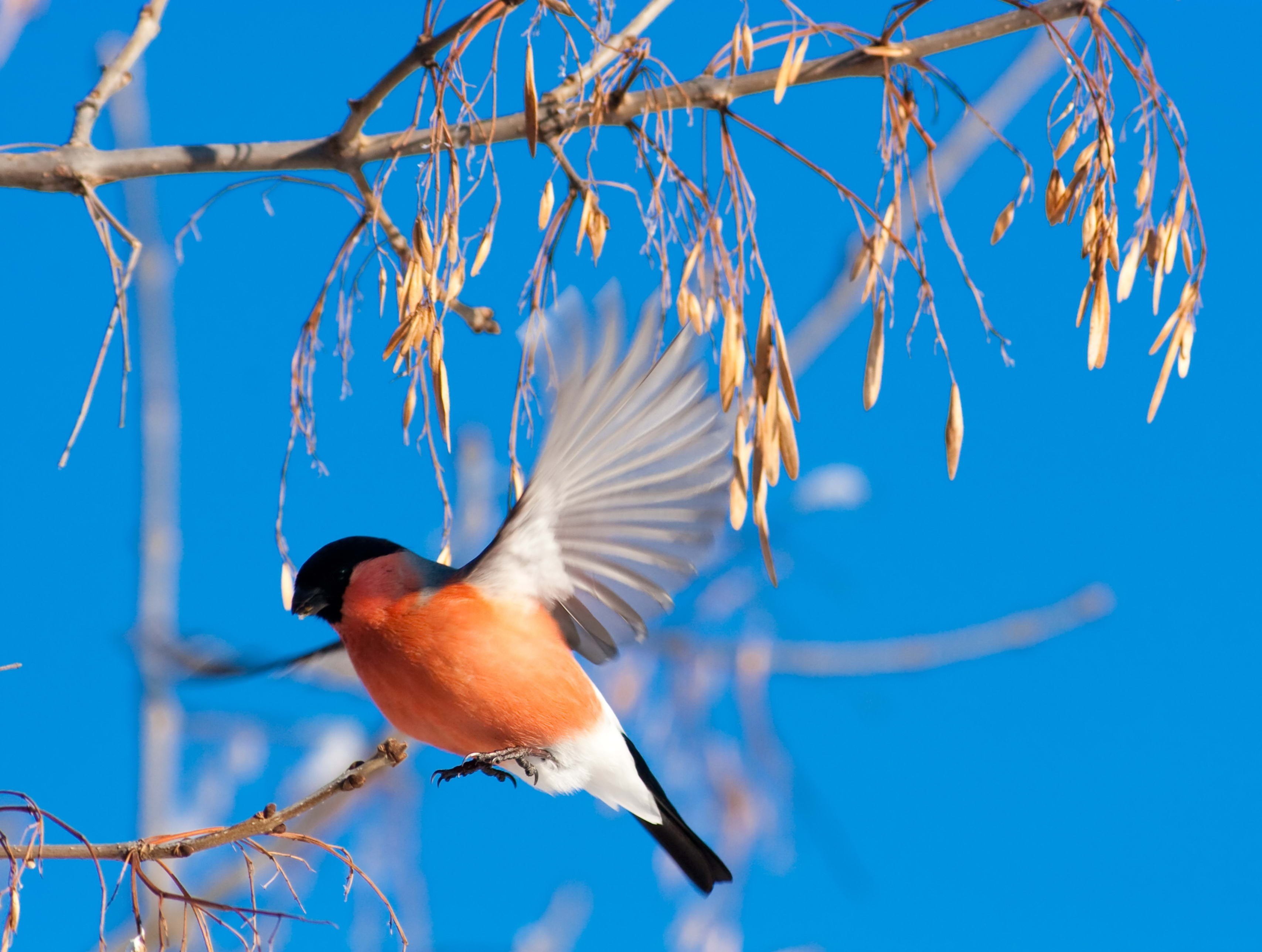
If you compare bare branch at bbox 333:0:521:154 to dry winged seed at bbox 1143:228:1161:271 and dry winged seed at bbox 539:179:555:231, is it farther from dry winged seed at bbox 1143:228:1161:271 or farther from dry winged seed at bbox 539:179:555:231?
dry winged seed at bbox 1143:228:1161:271

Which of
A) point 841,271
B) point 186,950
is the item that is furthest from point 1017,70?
point 186,950

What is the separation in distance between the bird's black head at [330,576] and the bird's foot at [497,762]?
25 centimetres

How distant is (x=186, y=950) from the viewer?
1.09m

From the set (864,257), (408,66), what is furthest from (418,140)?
(864,257)

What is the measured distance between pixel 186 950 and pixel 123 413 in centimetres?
49

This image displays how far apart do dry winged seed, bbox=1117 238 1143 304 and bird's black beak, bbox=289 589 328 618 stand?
41.2 inches

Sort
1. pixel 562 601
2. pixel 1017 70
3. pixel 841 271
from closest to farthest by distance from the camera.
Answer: pixel 562 601 < pixel 841 271 < pixel 1017 70

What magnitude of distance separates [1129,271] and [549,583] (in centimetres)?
Answer: 79

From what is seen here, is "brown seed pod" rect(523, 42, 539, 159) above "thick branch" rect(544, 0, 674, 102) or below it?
below

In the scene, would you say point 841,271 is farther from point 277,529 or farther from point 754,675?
point 277,529

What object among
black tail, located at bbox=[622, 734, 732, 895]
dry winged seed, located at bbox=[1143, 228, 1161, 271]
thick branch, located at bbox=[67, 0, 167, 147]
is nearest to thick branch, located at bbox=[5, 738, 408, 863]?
thick branch, located at bbox=[67, 0, 167, 147]

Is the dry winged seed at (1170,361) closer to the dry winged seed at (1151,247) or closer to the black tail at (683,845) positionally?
the dry winged seed at (1151,247)

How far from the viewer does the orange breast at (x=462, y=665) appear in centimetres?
154

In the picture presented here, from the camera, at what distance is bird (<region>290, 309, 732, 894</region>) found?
1.46m
